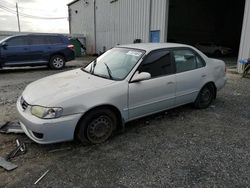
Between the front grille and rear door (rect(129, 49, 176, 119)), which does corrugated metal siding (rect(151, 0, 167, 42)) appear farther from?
the front grille

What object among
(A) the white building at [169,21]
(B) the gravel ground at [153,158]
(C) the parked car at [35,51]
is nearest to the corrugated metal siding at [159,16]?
(A) the white building at [169,21]

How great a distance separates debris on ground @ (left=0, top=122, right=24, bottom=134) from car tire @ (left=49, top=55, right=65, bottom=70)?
7.23 meters

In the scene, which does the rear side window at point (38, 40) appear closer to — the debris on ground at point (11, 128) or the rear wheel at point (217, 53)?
the debris on ground at point (11, 128)

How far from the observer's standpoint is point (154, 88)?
3.84m

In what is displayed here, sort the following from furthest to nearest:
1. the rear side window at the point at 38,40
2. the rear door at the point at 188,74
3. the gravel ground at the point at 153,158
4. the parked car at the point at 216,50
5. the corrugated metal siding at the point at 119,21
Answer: the parked car at the point at 216,50 < the corrugated metal siding at the point at 119,21 < the rear side window at the point at 38,40 < the rear door at the point at 188,74 < the gravel ground at the point at 153,158

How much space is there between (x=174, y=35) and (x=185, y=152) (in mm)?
20252

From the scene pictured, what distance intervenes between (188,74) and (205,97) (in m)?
0.93

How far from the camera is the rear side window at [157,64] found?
382 cm

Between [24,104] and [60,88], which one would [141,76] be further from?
[24,104]

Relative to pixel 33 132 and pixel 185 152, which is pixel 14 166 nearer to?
pixel 33 132

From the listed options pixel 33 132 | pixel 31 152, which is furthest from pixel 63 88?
pixel 31 152

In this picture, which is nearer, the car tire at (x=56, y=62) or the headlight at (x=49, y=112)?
the headlight at (x=49, y=112)

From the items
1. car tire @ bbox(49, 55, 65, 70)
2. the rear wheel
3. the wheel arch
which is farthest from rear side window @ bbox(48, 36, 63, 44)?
the rear wheel

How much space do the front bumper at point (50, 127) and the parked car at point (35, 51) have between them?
7910 mm
